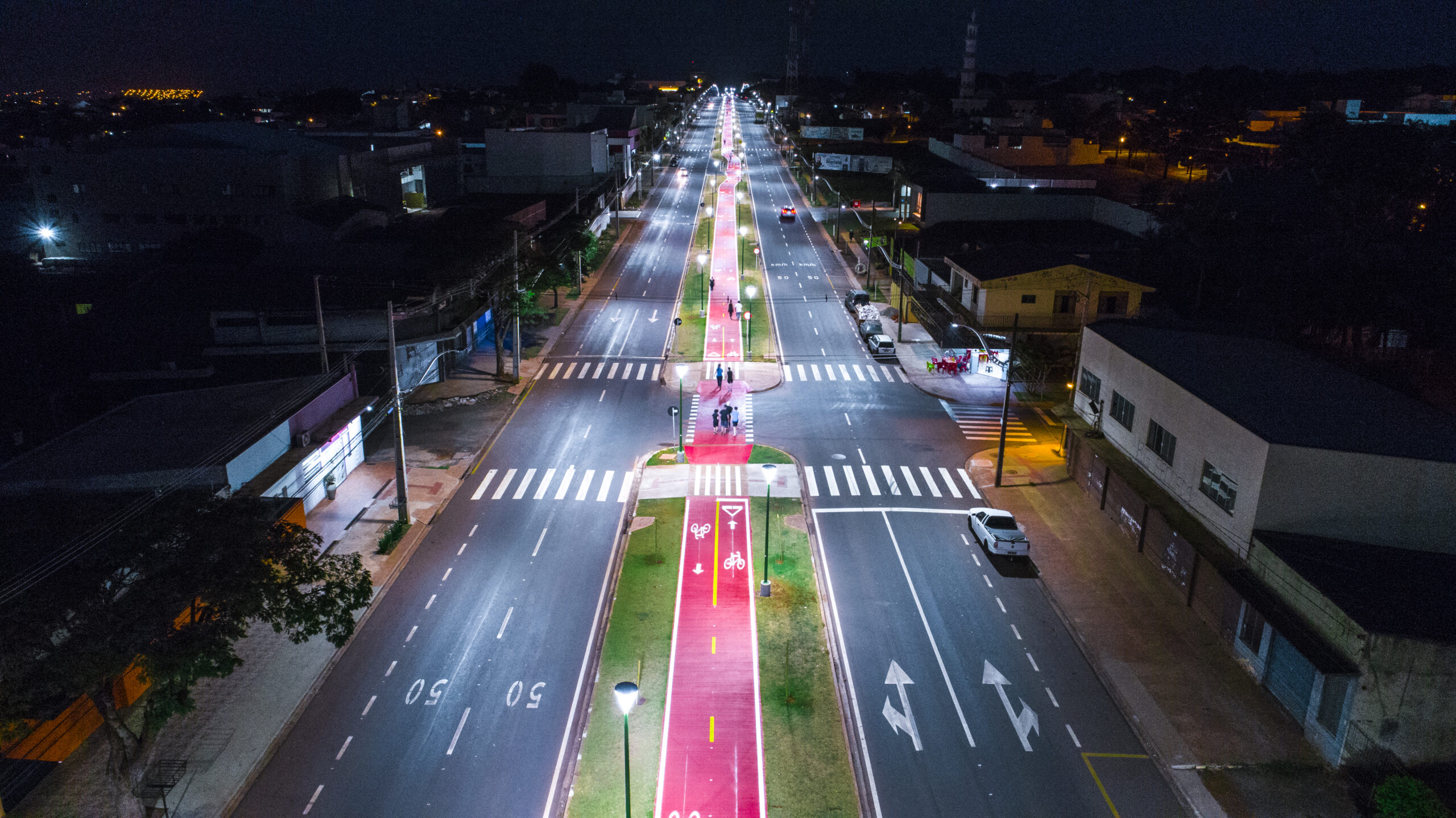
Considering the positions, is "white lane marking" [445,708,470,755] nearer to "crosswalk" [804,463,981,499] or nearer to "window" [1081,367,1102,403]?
"crosswalk" [804,463,981,499]

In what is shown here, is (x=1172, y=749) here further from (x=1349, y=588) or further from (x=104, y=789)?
(x=104, y=789)

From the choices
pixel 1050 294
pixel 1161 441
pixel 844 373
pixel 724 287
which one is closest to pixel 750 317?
pixel 724 287

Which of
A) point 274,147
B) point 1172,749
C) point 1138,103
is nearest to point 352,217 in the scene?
point 274,147

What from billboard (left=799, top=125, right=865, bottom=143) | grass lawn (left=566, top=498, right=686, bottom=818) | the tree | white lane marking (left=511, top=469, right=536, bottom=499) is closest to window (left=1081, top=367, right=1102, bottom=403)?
grass lawn (left=566, top=498, right=686, bottom=818)

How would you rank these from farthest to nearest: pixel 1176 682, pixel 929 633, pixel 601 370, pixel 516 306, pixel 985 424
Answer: pixel 601 370 → pixel 516 306 → pixel 985 424 → pixel 929 633 → pixel 1176 682

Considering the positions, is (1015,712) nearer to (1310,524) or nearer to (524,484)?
(1310,524)

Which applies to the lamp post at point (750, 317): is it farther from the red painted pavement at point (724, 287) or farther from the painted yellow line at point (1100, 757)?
the painted yellow line at point (1100, 757)
